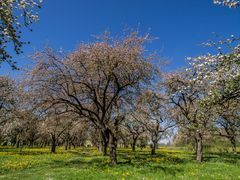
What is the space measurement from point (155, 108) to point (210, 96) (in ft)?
78.5

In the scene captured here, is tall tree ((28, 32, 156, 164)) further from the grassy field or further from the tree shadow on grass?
the tree shadow on grass

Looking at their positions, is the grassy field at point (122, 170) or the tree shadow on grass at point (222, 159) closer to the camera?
the grassy field at point (122, 170)

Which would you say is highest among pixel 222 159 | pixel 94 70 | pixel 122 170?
pixel 94 70

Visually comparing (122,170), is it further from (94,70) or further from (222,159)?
(222,159)

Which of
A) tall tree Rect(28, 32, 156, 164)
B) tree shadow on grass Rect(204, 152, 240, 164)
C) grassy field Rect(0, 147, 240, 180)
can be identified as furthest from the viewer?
tree shadow on grass Rect(204, 152, 240, 164)

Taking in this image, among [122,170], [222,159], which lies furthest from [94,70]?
[222,159]

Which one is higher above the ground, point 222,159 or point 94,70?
point 94,70

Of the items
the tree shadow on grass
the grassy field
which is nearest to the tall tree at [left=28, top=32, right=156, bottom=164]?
the grassy field

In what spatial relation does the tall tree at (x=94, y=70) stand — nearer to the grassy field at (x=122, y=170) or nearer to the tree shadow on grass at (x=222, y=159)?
the grassy field at (x=122, y=170)

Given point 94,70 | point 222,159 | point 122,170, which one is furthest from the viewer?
point 222,159

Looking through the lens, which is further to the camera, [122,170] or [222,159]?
[222,159]

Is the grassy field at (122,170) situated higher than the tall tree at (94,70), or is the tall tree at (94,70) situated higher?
the tall tree at (94,70)

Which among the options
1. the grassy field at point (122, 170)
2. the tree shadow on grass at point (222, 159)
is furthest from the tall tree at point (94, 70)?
the tree shadow on grass at point (222, 159)

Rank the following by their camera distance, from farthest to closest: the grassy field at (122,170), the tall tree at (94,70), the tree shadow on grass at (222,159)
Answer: the tree shadow on grass at (222,159) → the tall tree at (94,70) → the grassy field at (122,170)
